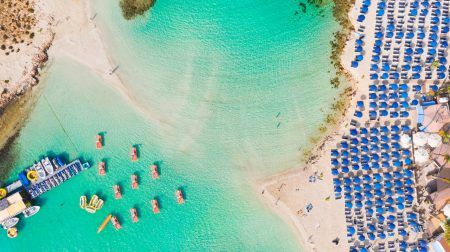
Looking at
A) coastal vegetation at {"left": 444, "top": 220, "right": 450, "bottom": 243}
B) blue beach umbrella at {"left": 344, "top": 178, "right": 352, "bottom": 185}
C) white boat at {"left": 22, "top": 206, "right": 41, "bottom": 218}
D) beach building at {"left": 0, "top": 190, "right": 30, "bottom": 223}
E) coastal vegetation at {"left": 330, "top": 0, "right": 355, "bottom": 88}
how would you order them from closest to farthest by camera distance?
1. coastal vegetation at {"left": 444, "top": 220, "right": 450, "bottom": 243}
2. beach building at {"left": 0, "top": 190, "right": 30, "bottom": 223}
3. blue beach umbrella at {"left": 344, "top": 178, "right": 352, "bottom": 185}
4. white boat at {"left": 22, "top": 206, "right": 41, "bottom": 218}
5. coastal vegetation at {"left": 330, "top": 0, "right": 355, "bottom": 88}

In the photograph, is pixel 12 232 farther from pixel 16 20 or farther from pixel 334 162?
pixel 334 162

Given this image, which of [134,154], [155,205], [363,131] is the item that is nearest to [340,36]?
[363,131]

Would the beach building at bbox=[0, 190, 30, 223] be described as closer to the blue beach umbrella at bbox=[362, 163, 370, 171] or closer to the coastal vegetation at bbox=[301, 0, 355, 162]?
the coastal vegetation at bbox=[301, 0, 355, 162]

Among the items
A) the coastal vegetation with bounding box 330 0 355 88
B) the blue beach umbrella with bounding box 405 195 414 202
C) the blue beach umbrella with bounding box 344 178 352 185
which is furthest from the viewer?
the coastal vegetation with bounding box 330 0 355 88

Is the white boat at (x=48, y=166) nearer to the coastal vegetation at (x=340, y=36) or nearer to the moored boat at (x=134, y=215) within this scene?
the moored boat at (x=134, y=215)

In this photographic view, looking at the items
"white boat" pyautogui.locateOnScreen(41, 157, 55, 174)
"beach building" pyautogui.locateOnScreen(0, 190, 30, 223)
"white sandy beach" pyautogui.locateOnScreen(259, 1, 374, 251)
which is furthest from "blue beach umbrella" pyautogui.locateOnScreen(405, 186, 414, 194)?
"beach building" pyautogui.locateOnScreen(0, 190, 30, 223)

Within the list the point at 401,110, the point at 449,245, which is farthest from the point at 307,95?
the point at 449,245

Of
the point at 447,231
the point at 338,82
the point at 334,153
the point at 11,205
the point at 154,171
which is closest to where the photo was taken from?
the point at 447,231

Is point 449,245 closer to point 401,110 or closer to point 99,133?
point 401,110
